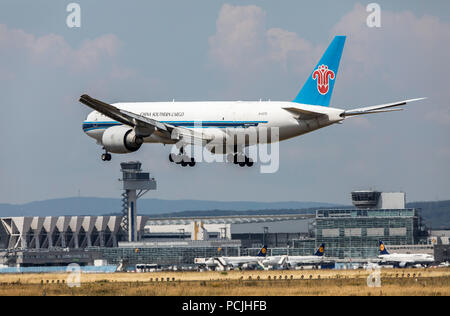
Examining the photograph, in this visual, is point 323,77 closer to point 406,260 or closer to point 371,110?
point 371,110

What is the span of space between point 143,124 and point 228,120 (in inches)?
325

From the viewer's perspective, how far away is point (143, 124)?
87062 millimetres

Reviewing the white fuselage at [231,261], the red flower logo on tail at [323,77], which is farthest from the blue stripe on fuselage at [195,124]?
the white fuselage at [231,261]

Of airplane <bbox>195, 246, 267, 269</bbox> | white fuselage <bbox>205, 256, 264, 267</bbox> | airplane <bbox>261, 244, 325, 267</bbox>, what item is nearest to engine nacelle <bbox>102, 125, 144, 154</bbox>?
airplane <bbox>261, 244, 325, 267</bbox>

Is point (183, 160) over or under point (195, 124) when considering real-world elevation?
under

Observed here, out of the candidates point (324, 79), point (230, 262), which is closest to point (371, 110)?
point (324, 79)

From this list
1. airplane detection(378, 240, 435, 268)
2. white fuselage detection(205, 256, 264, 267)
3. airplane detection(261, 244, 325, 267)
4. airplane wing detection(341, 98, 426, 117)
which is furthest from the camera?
airplane detection(378, 240, 435, 268)

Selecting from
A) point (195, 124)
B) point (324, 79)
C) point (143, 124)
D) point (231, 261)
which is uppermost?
point (324, 79)

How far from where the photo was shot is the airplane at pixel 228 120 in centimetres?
8500

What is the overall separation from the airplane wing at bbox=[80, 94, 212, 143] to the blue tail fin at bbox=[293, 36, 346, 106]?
1047 cm

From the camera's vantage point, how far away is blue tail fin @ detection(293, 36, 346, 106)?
8712cm

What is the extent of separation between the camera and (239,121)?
282ft

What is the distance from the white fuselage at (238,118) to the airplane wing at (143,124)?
35.2 inches

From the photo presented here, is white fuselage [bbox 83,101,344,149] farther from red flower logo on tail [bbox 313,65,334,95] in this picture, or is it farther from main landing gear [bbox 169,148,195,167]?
main landing gear [bbox 169,148,195,167]
